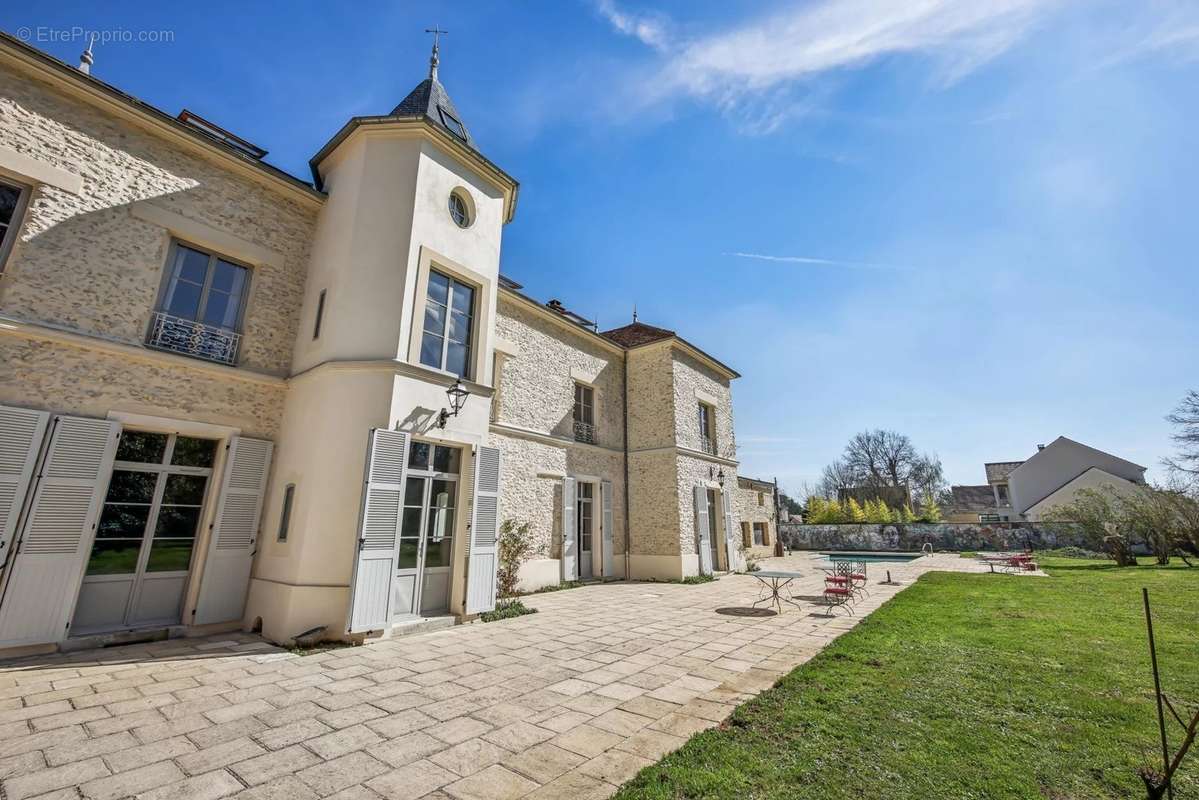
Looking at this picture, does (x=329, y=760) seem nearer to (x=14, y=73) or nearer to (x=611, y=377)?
(x=14, y=73)

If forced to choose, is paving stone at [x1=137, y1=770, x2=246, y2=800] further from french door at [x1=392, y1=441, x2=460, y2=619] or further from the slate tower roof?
the slate tower roof

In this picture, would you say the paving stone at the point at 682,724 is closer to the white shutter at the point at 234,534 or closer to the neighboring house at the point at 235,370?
the neighboring house at the point at 235,370

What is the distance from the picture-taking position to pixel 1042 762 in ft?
8.82

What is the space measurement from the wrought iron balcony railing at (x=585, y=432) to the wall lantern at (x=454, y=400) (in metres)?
4.83

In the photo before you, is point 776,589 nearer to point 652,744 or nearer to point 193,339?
point 652,744

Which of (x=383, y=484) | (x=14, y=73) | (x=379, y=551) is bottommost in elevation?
(x=379, y=551)

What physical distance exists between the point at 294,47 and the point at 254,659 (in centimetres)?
686

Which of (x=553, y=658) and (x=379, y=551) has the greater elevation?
(x=379, y=551)

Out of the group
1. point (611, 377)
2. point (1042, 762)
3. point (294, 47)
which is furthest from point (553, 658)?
point (611, 377)

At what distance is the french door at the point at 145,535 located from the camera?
5.38m

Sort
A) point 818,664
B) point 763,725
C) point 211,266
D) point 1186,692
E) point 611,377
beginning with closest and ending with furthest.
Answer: point 763,725, point 1186,692, point 818,664, point 211,266, point 611,377

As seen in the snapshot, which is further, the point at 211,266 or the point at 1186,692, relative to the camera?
the point at 211,266

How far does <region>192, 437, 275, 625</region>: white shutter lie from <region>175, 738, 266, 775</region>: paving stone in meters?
3.70

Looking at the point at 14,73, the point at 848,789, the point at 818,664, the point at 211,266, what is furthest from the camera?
the point at 211,266
